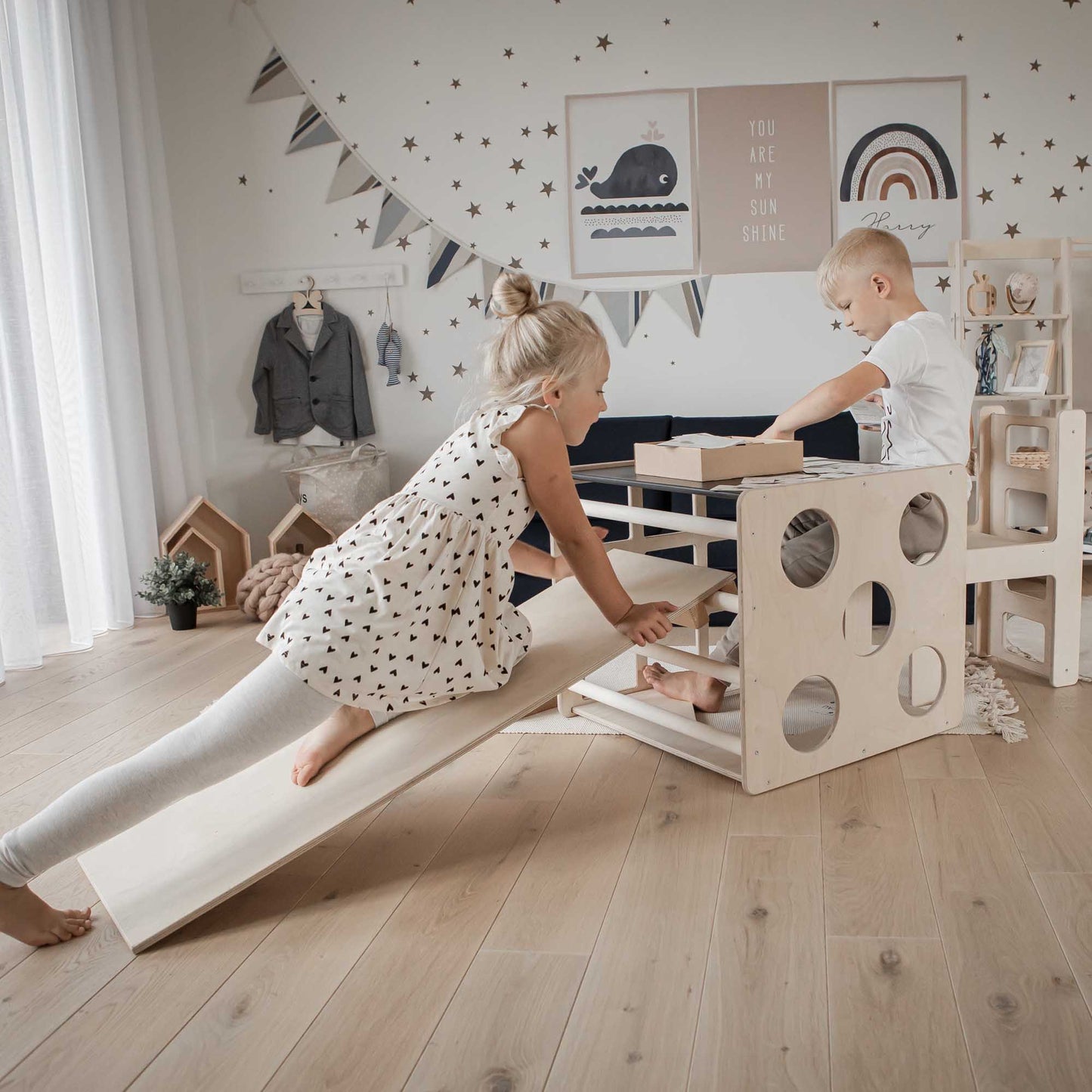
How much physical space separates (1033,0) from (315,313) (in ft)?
8.65

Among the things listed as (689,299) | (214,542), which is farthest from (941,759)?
(214,542)

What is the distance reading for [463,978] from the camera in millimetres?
1234

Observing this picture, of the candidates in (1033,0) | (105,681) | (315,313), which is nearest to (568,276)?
(315,313)

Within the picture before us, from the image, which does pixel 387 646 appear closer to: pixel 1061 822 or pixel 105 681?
pixel 1061 822

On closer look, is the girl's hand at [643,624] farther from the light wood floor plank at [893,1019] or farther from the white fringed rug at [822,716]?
the light wood floor plank at [893,1019]

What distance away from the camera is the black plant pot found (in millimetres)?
3264

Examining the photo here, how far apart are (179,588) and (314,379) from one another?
968mm

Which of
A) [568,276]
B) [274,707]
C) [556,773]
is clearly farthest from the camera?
[568,276]

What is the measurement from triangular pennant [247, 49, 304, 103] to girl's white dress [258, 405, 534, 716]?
8.47 feet

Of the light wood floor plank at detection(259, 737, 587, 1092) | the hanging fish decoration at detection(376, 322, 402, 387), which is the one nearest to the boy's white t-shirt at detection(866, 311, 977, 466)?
the light wood floor plank at detection(259, 737, 587, 1092)

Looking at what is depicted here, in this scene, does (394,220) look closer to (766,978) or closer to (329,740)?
(329,740)

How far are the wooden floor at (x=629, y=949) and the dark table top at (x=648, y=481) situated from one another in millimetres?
514

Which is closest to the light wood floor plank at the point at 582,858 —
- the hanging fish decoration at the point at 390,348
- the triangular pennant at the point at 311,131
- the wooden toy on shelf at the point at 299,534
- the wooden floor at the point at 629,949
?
the wooden floor at the point at 629,949

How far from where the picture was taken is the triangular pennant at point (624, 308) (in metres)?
3.65
